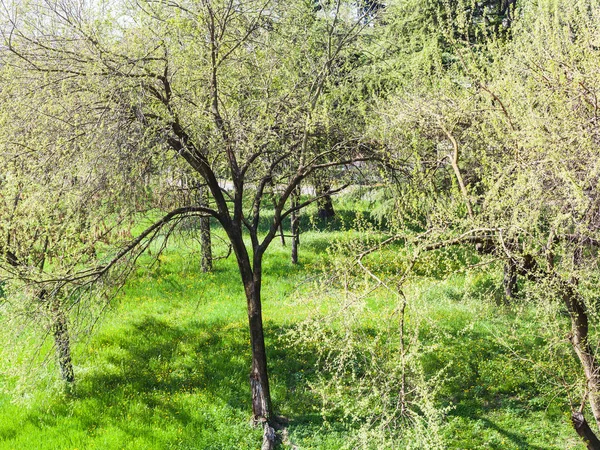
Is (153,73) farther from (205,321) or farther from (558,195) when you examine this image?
(205,321)

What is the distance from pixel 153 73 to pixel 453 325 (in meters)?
9.64

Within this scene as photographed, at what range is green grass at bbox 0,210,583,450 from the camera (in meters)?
9.26

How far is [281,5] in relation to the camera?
967 cm

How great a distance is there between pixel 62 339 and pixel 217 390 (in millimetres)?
3705

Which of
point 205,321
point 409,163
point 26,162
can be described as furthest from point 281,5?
point 205,321

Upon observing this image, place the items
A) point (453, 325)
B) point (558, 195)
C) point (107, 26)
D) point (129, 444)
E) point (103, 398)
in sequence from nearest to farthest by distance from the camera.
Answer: point (558, 195), point (107, 26), point (129, 444), point (103, 398), point (453, 325)

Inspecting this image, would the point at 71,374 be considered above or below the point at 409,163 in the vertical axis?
below

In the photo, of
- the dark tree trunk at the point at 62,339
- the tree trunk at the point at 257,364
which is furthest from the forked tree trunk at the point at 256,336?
the dark tree trunk at the point at 62,339

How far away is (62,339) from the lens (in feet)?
27.3

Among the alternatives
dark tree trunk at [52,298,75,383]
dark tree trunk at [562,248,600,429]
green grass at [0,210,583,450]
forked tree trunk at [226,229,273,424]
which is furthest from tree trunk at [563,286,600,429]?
dark tree trunk at [52,298,75,383]

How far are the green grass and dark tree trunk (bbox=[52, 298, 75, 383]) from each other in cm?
38

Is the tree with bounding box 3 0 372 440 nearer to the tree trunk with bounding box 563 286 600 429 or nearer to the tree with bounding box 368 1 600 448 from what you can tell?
the tree with bounding box 368 1 600 448

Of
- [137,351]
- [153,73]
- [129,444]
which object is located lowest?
[129,444]

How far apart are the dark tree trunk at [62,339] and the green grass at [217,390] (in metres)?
0.38
